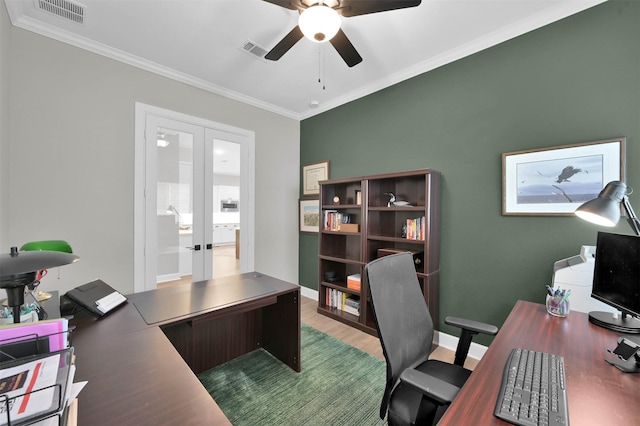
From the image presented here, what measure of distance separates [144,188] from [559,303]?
11.9 feet

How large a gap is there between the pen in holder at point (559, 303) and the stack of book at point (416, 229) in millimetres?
1113

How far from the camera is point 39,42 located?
224 centimetres

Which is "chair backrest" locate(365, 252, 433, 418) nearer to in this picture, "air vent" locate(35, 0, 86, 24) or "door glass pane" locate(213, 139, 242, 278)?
"door glass pane" locate(213, 139, 242, 278)

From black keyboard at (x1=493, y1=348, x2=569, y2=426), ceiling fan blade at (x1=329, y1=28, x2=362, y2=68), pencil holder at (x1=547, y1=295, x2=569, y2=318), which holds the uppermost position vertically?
ceiling fan blade at (x1=329, y1=28, x2=362, y2=68)

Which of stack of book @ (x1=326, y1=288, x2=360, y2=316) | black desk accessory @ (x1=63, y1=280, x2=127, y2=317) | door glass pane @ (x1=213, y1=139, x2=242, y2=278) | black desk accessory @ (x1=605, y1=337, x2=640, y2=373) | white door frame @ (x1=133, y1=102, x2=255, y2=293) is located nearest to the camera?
black desk accessory @ (x1=605, y1=337, x2=640, y2=373)

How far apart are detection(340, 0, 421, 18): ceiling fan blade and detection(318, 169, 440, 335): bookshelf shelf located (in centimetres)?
138

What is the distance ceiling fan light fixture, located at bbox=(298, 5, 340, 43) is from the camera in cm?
148

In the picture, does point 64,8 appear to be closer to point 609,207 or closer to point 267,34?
point 267,34

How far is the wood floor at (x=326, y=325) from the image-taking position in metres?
2.53

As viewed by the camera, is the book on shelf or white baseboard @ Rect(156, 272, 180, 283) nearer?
white baseboard @ Rect(156, 272, 180, 283)

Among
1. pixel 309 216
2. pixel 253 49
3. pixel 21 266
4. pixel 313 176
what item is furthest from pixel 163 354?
pixel 313 176

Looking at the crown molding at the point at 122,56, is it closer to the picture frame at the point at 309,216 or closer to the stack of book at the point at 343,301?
the picture frame at the point at 309,216

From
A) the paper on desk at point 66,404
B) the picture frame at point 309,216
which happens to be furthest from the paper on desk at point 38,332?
the picture frame at point 309,216

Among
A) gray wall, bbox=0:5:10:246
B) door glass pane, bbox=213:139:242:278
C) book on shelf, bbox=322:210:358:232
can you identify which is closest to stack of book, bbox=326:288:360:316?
book on shelf, bbox=322:210:358:232
